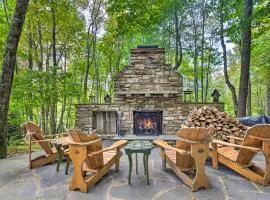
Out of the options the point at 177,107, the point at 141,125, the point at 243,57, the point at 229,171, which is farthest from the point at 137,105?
the point at 229,171

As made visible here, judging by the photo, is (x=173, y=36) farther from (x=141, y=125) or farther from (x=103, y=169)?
(x=103, y=169)

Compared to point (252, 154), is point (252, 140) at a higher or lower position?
higher

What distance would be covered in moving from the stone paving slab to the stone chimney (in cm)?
458

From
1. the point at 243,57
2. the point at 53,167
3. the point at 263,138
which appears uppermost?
the point at 243,57

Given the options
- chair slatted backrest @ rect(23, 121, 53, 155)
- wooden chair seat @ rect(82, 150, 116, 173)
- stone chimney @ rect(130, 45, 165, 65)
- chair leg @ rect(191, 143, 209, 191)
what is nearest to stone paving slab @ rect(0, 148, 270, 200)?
chair leg @ rect(191, 143, 209, 191)

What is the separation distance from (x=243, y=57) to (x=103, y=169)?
5.70 metres

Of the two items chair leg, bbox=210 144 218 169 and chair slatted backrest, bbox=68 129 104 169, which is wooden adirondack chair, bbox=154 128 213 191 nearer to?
chair leg, bbox=210 144 218 169

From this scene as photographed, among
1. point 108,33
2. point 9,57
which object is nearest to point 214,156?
point 9,57

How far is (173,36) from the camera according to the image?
10.4m

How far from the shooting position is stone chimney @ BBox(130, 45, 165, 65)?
770 cm

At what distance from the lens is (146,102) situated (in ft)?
24.9

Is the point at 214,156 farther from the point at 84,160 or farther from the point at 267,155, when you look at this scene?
the point at 84,160

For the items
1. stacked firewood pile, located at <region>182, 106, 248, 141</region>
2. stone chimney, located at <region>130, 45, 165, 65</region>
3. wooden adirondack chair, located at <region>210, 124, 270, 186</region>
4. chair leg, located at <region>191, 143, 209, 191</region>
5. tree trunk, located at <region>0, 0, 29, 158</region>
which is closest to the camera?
chair leg, located at <region>191, 143, 209, 191</region>

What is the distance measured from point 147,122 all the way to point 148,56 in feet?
7.47
